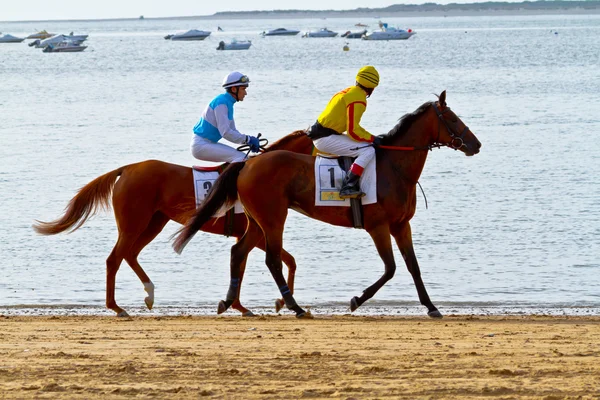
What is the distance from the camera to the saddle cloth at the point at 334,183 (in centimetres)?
1177

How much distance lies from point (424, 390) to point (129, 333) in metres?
3.63

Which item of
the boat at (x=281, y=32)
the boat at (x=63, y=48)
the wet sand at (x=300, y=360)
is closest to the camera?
the wet sand at (x=300, y=360)

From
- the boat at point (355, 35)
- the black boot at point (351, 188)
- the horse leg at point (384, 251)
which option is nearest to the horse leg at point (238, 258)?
the black boot at point (351, 188)

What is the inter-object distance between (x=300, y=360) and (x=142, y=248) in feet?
14.9

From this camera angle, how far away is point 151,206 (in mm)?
12430

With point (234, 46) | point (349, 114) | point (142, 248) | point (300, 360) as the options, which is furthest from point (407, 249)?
point (234, 46)

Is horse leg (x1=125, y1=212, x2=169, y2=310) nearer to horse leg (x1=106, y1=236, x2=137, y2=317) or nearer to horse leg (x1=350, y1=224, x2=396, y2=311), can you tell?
horse leg (x1=106, y1=236, x2=137, y2=317)

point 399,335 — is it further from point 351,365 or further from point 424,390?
point 424,390

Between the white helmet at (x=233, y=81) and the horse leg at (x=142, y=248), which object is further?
the horse leg at (x=142, y=248)

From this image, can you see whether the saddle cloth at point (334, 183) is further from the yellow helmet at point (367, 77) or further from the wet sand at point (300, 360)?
the wet sand at point (300, 360)

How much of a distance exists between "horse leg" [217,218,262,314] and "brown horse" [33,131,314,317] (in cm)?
11

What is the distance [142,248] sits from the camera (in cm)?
1284

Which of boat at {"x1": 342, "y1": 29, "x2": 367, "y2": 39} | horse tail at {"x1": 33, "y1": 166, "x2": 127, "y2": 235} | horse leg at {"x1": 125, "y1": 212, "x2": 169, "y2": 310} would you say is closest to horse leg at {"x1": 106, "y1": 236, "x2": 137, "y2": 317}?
horse leg at {"x1": 125, "y1": 212, "x2": 169, "y2": 310}

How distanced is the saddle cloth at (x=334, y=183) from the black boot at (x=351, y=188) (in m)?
0.07
